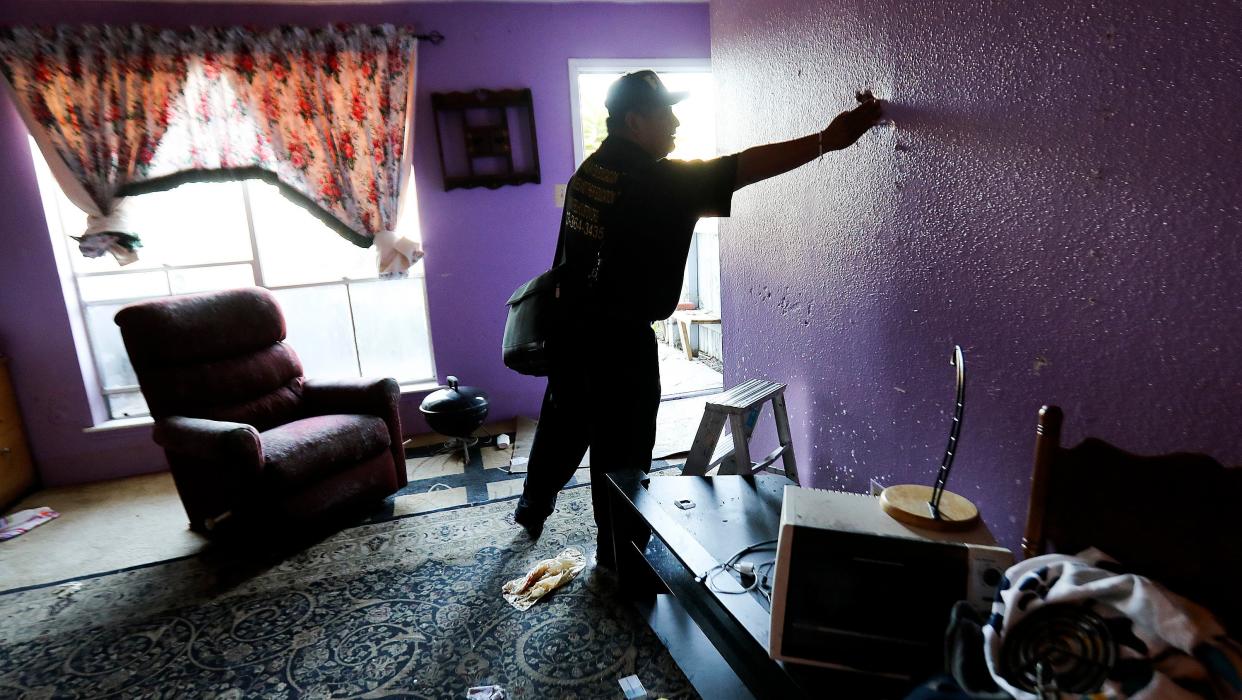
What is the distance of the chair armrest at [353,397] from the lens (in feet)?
8.89

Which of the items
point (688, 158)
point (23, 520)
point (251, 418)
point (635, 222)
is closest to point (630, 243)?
point (635, 222)

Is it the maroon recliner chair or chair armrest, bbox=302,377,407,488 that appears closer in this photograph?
the maroon recliner chair

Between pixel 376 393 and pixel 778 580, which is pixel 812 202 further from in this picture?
pixel 376 393

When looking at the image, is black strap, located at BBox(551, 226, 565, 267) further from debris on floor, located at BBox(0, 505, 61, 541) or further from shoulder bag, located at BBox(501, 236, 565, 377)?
A: debris on floor, located at BBox(0, 505, 61, 541)

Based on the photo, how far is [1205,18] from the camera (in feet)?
2.75

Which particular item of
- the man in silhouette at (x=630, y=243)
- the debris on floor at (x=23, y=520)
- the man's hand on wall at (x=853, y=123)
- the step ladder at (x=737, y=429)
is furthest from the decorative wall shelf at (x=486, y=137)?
the debris on floor at (x=23, y=520)

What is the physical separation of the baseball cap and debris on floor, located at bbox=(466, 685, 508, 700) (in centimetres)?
151

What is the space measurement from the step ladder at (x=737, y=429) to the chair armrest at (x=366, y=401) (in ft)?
4.81

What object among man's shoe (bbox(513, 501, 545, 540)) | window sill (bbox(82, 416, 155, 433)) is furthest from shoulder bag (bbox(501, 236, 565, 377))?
window sill (bbox(82, 416, 155, 433))

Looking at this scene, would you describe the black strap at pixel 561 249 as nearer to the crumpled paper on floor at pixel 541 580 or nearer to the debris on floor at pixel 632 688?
the crumpled paper on floor at pixel 541 580

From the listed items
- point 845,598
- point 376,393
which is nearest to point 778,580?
point 845,598

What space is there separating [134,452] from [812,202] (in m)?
3.50

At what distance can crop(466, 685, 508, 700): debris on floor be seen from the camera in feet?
5.07

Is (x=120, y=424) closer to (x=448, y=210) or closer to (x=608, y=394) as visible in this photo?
(x=448, y=210)
